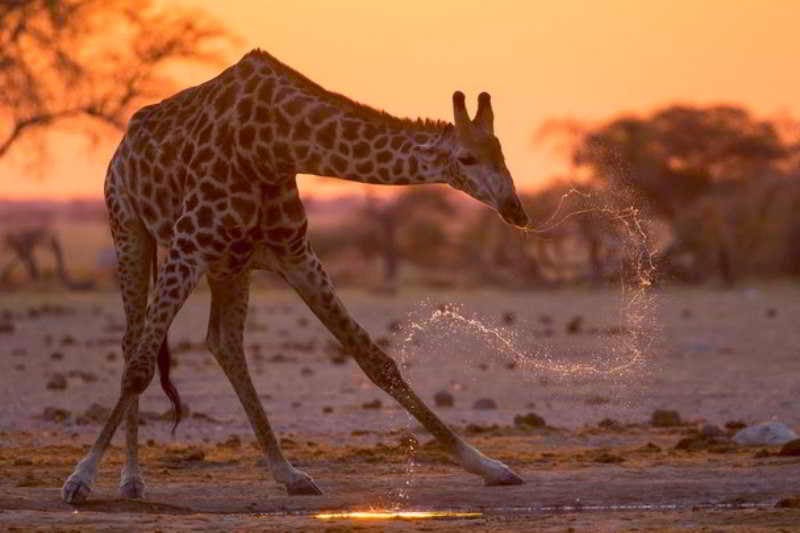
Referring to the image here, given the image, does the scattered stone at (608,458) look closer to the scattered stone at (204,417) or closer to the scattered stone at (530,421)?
the scattered stone at (530,421)

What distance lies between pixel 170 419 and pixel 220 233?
375 cm

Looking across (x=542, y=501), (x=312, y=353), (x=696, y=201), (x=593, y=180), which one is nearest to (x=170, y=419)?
(x=542, y=501)

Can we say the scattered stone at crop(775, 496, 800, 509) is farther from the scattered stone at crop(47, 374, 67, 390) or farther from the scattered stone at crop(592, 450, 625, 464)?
the scattered stone at crop(47, 374, 67, 390)

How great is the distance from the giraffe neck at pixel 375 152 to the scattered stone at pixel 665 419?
12.2 ft

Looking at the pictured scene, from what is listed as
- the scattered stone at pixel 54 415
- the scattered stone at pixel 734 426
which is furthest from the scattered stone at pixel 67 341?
the scattered stone at pixel 734 426

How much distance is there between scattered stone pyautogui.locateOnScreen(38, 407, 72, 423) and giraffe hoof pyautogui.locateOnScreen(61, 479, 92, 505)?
376 cm

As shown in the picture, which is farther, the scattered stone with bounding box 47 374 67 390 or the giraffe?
the scattered stone with bounding box 47 374 67 390

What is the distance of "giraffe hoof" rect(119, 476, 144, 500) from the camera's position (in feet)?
30.0

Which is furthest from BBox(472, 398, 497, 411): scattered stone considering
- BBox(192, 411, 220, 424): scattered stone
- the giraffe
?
the giraffe

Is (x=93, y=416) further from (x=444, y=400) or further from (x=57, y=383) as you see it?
(x=444, y=400)

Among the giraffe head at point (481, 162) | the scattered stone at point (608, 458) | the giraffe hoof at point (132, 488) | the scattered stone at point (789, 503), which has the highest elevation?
the giraffe head at point (481, 162)

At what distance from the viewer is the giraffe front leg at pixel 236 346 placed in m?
9.49

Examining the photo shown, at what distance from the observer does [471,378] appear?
52.2 feet

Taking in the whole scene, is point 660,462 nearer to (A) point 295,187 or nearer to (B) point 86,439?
(A) point 295,187
